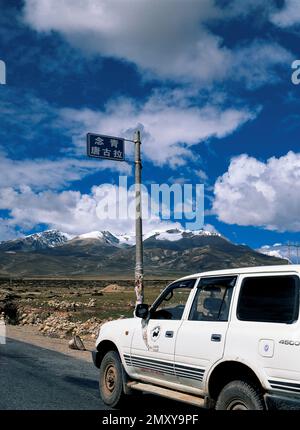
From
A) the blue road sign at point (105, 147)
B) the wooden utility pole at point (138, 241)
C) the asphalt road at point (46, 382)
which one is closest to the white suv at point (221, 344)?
the asphalt road at point (46, 382)

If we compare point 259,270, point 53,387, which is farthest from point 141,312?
point 53,387

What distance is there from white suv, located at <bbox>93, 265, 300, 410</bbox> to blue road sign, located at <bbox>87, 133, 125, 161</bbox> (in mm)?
6854

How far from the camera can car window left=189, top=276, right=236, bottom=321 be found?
6.58 meters

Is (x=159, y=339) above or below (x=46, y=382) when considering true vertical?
above

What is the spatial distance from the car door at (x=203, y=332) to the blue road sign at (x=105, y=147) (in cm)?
778

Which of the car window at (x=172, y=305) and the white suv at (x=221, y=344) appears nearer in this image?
the white suv at (x=221, y=344)

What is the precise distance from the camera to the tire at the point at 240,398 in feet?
18.5

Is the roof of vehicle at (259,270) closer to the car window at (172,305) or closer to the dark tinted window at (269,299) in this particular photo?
the dark tinted window at (269,299)

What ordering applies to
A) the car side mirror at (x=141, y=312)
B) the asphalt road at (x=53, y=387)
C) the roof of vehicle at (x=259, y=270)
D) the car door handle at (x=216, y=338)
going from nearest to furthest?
the roof of vehicle at (x=259, y=270), the car door handle at (x=216, y=338), the car side mirror at (x=141, y=312), the asphalt road at (x=53, y=387)

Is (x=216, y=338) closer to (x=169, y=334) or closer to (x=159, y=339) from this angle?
(x=169, y=334)

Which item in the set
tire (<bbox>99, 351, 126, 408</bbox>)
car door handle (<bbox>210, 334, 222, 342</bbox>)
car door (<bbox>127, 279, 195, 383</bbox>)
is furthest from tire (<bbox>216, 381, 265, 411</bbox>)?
tire (<bbox>99, 351, 126, 408</bbox>)

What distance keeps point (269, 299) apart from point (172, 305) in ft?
7.08

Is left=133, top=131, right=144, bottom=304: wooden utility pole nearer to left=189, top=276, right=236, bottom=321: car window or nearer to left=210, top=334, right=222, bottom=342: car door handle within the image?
left=189, top=276, right=236, bottom=321: car window

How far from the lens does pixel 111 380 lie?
28.3 ft
